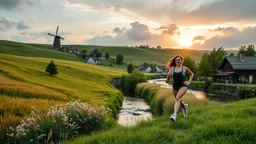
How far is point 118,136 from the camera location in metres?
8.98

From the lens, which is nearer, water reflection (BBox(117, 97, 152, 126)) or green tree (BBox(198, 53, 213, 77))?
water reflection (BBox(117, 97, 152, 126))

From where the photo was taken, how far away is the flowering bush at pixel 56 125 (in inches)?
403

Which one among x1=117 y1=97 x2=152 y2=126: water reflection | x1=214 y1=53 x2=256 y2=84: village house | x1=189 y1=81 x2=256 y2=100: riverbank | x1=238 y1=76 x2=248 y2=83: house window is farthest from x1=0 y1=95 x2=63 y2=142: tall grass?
x1=214 y1=53 x2=256 y2=84: village house

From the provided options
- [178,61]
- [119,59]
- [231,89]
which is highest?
[178,61]

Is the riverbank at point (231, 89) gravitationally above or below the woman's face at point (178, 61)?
below

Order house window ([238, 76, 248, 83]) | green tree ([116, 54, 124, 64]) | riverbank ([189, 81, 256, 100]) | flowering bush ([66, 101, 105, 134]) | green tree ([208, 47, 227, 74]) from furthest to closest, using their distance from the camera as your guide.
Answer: green tree ([116, 54, 124, 64]) → green tree ([208, 47, 227, 74]) → house window ([238, 76, 248, 83]) → riverbank ([189, 81, 256, 100]) → flowering bush ([66, 101, 105, 134])

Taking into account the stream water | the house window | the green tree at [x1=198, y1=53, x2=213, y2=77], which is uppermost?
the green tree at [x1=198, y1=53, x2=213, y2=77]

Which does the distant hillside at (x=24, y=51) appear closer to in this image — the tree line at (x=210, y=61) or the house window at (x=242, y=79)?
the tree line at (x=210, y=61)

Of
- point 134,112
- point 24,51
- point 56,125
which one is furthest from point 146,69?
point 56,125

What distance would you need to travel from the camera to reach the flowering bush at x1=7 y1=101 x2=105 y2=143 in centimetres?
1024

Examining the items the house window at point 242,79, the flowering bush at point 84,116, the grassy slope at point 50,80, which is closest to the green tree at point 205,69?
the house window at point 242,79

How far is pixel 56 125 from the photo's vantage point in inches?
433

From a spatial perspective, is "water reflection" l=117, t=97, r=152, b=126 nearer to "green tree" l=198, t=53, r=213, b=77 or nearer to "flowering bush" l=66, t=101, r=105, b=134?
"flowering bush" l=66, t=101, r=105, b=134

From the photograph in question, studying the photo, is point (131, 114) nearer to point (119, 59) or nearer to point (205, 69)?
point (205, 69)
